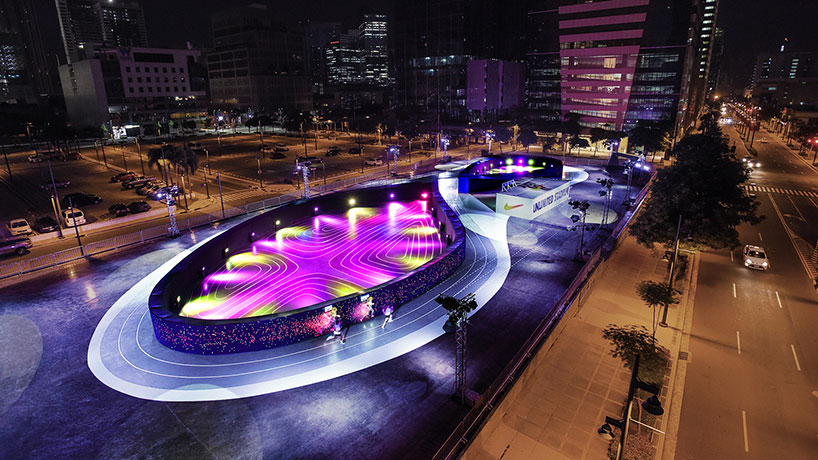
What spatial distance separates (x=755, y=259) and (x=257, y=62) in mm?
176772

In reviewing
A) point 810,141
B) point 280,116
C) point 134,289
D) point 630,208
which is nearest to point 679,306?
point 630,208

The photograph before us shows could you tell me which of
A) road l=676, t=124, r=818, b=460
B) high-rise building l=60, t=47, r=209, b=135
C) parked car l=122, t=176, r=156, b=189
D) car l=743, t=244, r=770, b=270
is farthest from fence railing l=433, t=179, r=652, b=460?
high-rise building l=60, t=47, r=209, b=135

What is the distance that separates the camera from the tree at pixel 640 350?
1955 centimetres

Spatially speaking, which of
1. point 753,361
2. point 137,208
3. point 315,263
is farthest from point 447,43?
point 753,361

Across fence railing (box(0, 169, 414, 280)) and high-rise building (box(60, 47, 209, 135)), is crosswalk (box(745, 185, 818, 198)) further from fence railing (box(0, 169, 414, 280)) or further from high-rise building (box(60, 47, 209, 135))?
high-rise building (box(60, 47, 209, 135))

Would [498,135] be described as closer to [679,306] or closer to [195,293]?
[679,306]

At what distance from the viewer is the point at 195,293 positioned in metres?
28.5

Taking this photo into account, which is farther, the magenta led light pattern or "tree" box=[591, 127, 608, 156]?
"tree" box=[591, 127, 608, 156]

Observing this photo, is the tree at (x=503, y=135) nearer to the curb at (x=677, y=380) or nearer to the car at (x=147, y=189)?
the car at (x=147, y=189)

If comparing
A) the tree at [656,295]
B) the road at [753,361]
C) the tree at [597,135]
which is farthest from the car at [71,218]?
the tree at [597,135]

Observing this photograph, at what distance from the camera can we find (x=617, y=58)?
10038 centimetres

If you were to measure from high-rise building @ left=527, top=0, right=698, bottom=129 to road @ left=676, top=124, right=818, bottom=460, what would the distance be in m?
72.0

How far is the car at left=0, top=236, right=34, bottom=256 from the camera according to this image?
34.9 meters

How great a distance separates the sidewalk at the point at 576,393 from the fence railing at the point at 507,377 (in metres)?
0.32
